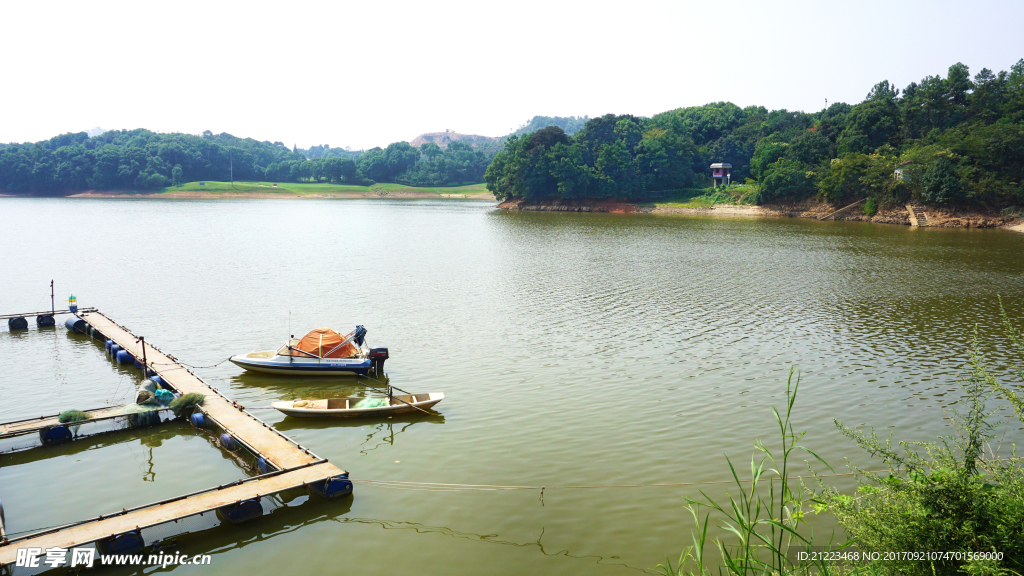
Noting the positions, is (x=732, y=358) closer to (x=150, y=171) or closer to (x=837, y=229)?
(x=837, y=229)

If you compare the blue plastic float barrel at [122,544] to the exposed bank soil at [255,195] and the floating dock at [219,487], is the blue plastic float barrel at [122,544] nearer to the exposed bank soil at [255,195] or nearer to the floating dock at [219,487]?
the floating dock at [219,487]

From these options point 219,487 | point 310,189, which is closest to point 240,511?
point 219,487

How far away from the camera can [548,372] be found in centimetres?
2425

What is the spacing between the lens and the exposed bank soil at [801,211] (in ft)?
268

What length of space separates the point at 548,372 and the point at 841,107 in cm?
12938

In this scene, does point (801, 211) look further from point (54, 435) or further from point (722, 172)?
point (54, 435)

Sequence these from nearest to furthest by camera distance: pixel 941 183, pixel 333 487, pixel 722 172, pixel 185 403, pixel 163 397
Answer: pixel 333 487 < pixel 185 403 < pixel 163 397 < pixel 941 183 < pixel 722 172

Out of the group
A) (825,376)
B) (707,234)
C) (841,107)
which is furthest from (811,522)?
(841,107)

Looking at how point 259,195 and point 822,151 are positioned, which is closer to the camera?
point 822,151

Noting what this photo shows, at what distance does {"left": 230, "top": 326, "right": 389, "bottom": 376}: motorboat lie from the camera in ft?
A: 79.5

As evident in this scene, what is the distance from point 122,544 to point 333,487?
4302mm

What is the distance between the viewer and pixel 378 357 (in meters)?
24.2

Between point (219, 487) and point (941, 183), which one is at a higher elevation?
point (941, 183)

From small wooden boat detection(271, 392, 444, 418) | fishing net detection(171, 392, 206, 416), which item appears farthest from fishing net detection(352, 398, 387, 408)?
fishing net detection(171, 392, 206, 416)
